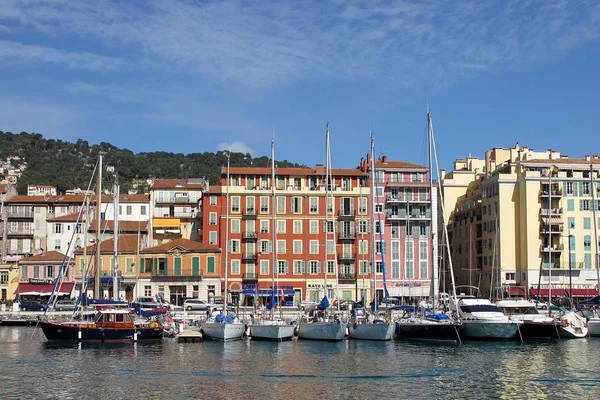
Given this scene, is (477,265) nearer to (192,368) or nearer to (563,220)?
(563,220)

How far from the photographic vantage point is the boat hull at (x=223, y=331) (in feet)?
196

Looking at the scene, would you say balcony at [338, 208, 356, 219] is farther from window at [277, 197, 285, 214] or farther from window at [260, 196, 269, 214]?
window at [260, 196, 269, 214]

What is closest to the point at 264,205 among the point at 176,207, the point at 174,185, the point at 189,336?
the point at 176,207

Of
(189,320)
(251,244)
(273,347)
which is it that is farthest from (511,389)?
(251,244)

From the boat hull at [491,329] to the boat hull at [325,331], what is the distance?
933cm

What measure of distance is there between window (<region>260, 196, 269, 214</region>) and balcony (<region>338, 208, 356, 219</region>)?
875 cm

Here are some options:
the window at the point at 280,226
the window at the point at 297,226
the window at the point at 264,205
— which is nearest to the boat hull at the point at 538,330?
the window at the point at 297,226

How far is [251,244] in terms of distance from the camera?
92.9m

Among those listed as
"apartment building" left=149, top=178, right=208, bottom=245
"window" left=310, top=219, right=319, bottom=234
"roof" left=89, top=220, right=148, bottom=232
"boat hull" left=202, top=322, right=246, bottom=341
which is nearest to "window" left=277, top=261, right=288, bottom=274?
"window" left=310, top=219, right=319, bottom=234

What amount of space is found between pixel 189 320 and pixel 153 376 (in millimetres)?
27287

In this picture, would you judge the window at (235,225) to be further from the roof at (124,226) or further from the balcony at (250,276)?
the roof at (124,226)

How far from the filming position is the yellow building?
9281 centimetres

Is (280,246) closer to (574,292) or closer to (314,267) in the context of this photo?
(314,267)

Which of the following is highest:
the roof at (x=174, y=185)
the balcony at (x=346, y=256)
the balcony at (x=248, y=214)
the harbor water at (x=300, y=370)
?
the roof at (x=174, y=185)
